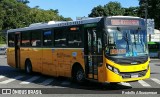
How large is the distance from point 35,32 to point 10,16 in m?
80.7

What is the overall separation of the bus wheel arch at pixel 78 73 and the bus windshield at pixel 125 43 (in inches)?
84.5

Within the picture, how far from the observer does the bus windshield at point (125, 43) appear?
14.6 meters

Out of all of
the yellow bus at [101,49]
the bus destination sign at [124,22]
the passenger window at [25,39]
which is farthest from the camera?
the passenger window at [25,39]

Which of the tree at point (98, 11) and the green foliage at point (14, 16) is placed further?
the green foliage at point (14, 16)

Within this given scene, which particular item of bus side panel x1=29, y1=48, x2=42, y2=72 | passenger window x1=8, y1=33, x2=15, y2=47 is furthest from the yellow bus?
passenger window x1=8, y1=33, x2=15, y2=47

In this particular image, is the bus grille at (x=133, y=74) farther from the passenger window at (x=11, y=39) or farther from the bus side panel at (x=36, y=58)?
the passenger window at (x=11, y=39)

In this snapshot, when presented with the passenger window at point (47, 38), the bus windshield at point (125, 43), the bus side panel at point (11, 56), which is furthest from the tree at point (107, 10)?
the bus windshield at point (125, 43)

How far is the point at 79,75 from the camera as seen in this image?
16.6 m

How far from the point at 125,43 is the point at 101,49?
950 mm

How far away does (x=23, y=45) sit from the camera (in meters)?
22.9

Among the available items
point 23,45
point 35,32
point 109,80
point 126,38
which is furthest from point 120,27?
point 23,45

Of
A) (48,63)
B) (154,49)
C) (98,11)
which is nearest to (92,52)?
(48,63)

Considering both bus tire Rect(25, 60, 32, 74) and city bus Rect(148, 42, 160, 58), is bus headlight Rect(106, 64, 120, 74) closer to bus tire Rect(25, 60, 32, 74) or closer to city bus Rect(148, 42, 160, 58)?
bus tire Rect(25, 60, 32, 74)

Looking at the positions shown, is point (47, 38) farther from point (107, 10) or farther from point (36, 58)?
point (107, 10)
